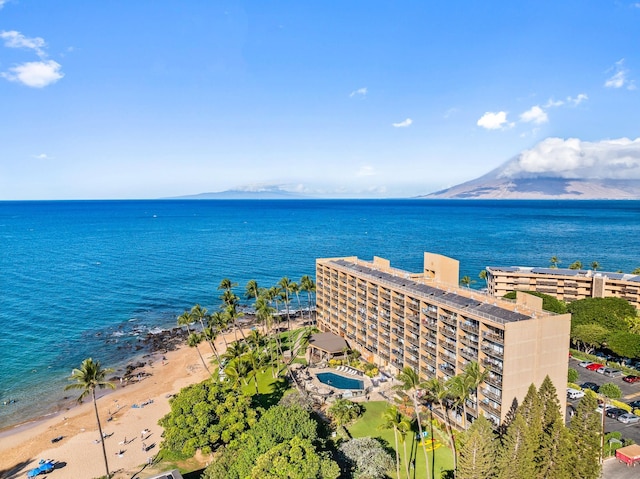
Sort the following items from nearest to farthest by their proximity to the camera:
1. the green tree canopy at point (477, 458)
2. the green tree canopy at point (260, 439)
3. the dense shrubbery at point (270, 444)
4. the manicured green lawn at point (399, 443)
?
1. the green tree canopy at point (477, 458)
2. the dense shrubbery at point (270, 444)
3. the green tree canopy at point (260, 439)
4. the manicured green lawn at point (399, 443)

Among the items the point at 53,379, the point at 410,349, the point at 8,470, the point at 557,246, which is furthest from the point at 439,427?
the point at 557,246

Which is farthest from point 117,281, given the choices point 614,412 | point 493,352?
point 614,412

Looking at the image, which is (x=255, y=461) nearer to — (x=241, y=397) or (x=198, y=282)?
(x=241, y=397)

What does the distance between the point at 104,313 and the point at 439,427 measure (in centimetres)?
8428

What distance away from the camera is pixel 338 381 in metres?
61.4

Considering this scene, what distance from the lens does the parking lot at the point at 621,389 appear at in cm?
4856

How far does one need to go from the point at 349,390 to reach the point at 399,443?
11793mm

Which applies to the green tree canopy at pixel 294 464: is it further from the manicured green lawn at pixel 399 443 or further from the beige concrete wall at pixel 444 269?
the beige concrete wall at pixel 444 269

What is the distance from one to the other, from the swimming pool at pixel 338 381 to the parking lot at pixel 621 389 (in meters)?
26.9

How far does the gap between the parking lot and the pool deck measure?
23098 mm

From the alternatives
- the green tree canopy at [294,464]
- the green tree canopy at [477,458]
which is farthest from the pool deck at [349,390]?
the green tree canopy at [477,458]

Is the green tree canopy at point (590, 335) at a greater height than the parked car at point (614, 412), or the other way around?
the green tree canopy at point (590, 335)

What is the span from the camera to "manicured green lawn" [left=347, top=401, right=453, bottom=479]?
4277 cm

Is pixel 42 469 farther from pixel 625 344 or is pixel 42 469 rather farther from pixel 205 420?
pixel 625 344
